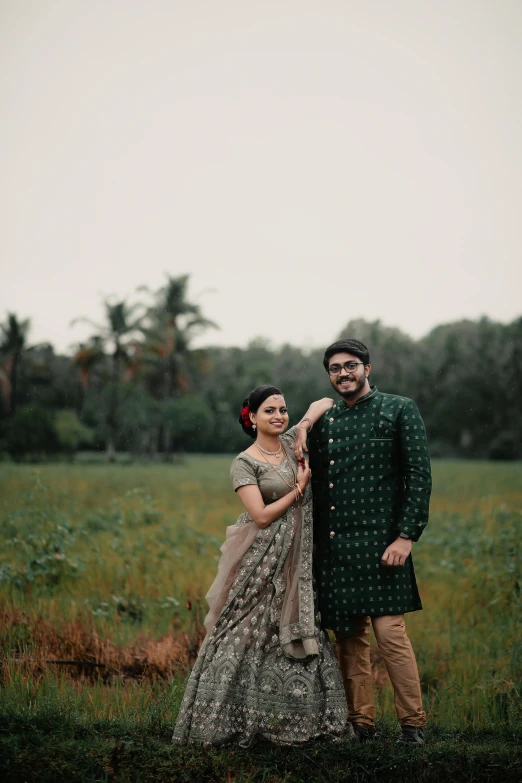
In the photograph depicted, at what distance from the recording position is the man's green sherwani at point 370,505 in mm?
3574

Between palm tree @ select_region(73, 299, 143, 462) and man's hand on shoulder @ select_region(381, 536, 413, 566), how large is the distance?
23.9m

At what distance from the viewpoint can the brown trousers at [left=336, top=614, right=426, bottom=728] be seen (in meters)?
3.52

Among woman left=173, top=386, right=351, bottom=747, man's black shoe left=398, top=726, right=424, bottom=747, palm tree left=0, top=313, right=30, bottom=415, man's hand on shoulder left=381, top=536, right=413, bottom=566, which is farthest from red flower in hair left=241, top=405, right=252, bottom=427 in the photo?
palm tree left=0, top=313, right=30, bottom=415

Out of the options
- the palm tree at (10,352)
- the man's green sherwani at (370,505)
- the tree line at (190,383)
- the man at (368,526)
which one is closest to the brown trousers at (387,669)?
the man at (368,526)

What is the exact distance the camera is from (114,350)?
27844 millimetres

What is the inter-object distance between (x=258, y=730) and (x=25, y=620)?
8.09 feet

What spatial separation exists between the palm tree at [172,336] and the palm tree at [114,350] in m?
0.89

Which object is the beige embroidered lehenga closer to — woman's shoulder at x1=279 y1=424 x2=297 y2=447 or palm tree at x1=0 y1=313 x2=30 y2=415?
woman's shoulder at x1=279 y1=424 x2=297 y2=447

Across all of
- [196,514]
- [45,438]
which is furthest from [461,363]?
[196,514]

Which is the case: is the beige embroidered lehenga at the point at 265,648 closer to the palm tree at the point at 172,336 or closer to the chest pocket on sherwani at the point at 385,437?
the chest pocket on sherwani at the point at 385,437

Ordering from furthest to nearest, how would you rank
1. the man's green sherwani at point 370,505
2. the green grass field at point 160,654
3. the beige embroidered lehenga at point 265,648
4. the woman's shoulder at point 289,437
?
Answer: 1. the woman's shoulder at point 289,437
2. the man's green sherwani at point 370,505
3. the beige embroidered lehenga at point 265,648
4. the green grass field at point 160,654

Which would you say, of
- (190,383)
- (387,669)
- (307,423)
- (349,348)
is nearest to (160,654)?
(387,669)

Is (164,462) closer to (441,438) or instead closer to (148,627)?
(441,438)

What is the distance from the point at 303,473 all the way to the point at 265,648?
0.90 m
